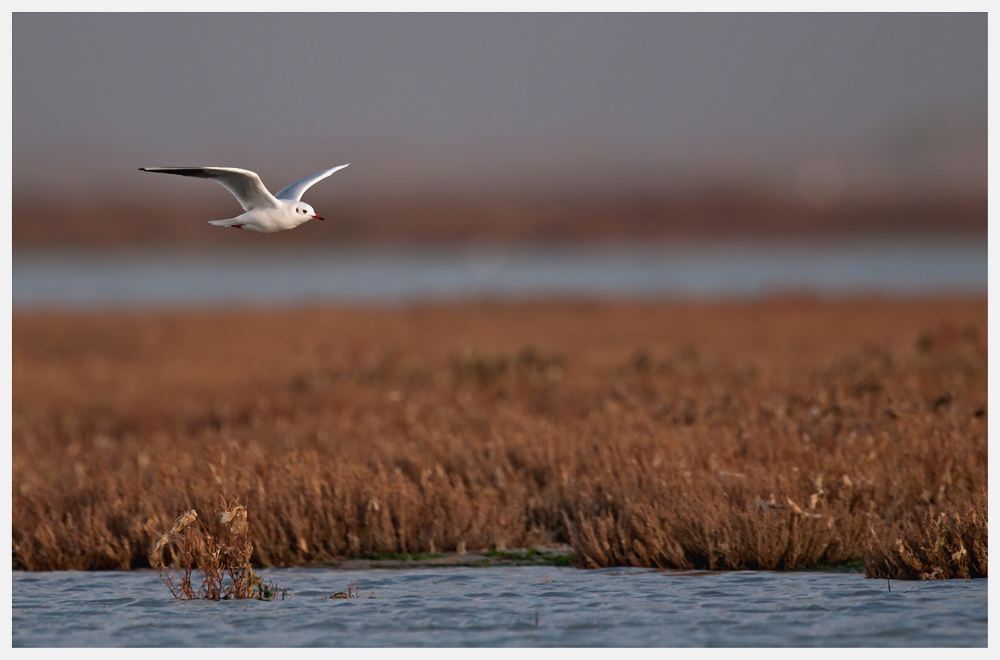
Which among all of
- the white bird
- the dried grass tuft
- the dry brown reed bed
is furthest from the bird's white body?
the dry brown reed bed

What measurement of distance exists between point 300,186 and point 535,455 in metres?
→ 3.92

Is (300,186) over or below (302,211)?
over

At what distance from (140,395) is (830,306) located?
1246 centimetres

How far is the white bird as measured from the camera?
517 centimetres

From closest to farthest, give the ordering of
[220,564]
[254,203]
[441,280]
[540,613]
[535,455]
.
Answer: [254,203] → [540,613] → [220,564] → [535,455] → [441,280]

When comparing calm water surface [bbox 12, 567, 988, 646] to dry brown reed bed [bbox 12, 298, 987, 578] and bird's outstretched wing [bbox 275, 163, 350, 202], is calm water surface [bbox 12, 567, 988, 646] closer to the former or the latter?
dry brown reed bed [bbox 12, 298, 987, 578]

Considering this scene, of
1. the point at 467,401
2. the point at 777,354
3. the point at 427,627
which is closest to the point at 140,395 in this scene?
the point at 467,401

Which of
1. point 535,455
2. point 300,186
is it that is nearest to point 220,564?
point 300,186

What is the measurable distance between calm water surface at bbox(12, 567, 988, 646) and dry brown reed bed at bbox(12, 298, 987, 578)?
40 centimetres

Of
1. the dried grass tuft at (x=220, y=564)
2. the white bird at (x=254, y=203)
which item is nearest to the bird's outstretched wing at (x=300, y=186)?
the white bird at (x=254, y=203)

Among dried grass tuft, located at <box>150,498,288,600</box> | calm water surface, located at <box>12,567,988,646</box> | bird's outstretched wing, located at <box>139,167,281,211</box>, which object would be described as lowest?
calm water surface, located at <box>12,567,988,646</box>

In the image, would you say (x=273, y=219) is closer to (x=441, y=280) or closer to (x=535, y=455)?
(x=535, y=455)

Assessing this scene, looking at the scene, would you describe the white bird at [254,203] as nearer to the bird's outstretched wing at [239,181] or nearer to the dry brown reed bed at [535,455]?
the bird's outstretched wing at [239,181]

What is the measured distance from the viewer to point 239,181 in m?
5.47
